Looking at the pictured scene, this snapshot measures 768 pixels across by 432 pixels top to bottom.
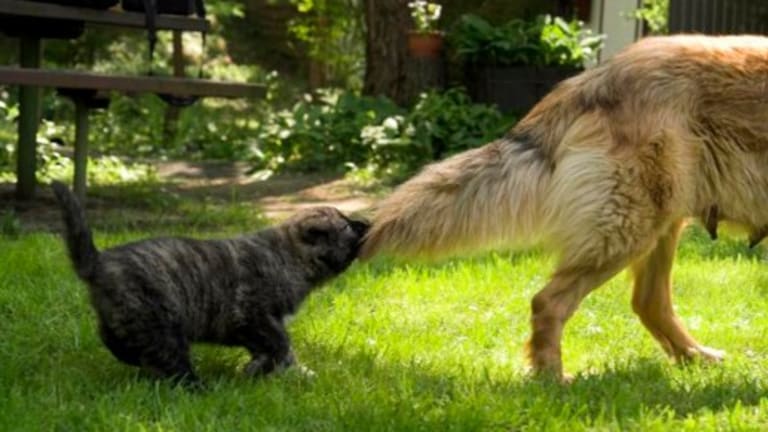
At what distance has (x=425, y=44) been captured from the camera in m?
12.4

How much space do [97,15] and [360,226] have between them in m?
4.13

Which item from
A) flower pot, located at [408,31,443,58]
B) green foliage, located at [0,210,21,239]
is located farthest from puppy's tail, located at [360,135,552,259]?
flower pot, located at [408,31,443,58]

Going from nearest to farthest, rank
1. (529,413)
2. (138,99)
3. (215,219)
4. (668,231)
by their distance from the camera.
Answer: (529,413)
(668,231)
(215,219)
(138,99)

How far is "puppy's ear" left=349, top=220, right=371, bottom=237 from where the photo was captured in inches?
194

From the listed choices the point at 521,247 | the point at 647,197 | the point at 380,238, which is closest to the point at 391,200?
the point at 380,238

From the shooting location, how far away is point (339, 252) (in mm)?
4867

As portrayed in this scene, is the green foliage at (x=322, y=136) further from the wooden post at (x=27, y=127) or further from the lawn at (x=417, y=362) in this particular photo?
the lawn at (x=417, y=362)

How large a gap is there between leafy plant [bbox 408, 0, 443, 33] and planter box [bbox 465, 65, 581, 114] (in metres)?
0.71

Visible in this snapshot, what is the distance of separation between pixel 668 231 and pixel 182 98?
4.21 m

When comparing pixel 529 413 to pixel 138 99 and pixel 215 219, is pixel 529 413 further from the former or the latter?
pixel 138 99

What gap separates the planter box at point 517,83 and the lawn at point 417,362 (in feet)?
17.2

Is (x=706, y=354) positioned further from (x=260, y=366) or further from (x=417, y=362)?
(x=260, y=366)

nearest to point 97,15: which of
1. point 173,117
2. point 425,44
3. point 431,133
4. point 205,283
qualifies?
point 431,133

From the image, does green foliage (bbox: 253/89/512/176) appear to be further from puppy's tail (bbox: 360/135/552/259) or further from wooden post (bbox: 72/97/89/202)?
puppy's tail (bbox: 360/135/552/259)
